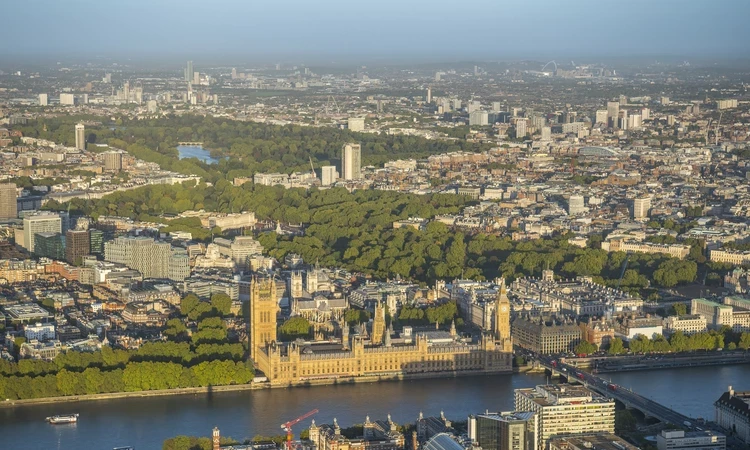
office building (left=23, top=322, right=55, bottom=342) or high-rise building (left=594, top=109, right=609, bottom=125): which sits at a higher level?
high-rise building (left=594, top=109, right=609, bottom=125)

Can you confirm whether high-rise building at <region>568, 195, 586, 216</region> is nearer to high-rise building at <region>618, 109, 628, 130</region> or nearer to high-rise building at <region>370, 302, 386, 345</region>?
high-rise building at <region>370, 302, 386, 345</region>

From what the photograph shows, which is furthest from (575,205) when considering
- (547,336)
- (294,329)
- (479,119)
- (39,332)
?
(479,119)

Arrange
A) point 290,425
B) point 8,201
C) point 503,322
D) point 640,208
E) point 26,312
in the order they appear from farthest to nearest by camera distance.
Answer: point 640,208
point 8,201
point 26,312
point 503,322
point 290,425

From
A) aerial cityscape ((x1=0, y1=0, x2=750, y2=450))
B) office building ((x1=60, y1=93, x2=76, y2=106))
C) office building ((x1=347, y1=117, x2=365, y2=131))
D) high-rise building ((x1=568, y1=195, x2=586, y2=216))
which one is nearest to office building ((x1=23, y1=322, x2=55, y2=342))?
aerial cityscape ((x1=0, y1=0, x2=750, y2=450))

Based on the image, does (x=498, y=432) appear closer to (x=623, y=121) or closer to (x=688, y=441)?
(x=688, y=441)

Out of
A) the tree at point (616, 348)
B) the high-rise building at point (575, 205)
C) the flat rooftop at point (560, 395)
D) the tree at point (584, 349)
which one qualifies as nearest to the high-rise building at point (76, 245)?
the tree at point (584, 349)

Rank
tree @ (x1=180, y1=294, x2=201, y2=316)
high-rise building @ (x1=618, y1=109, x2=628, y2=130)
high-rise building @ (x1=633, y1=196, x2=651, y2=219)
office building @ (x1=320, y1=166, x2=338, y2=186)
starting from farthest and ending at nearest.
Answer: high-rise building @ (x1=618, y1=109, x2=628, y2=130) → office building @ (x1=320, y1=166, x2=338, y2=186) → high-rise building @ (x1=633, y1=196, x2=651, y2=219) → tree @ (x1=180, y1=294, x2=201, y2=316)

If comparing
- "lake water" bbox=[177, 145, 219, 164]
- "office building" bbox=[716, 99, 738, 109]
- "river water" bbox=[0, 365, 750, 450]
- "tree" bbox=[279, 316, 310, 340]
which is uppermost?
"office building" bbox=[716, 99, 738, 109]
